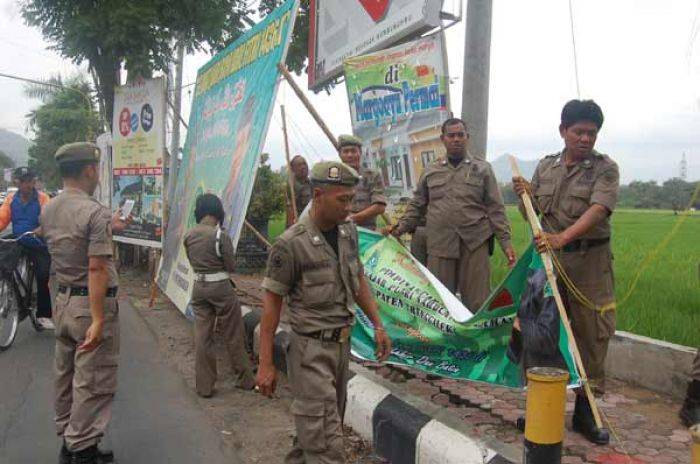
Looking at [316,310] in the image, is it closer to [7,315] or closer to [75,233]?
[75,233]

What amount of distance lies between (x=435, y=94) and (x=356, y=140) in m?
0.78

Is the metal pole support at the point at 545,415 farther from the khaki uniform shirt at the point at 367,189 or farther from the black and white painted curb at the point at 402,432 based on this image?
the khaki uniform shirt at the point at 367,189

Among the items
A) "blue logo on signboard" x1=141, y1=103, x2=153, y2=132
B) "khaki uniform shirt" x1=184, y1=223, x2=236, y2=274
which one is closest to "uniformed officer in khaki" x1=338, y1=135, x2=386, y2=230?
"khaki uniform shirt" x1=184, y1=223, x2=236, y2=274

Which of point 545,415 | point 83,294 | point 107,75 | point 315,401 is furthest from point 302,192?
point 107,75

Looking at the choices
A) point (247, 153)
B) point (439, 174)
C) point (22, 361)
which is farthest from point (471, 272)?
point (22, 361)

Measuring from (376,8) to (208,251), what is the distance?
3172mm

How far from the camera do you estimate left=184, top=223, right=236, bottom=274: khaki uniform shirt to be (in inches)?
201

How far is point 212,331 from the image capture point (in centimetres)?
518

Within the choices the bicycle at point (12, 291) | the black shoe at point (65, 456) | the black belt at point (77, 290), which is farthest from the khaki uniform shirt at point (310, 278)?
the bicycle at point (12, 291)

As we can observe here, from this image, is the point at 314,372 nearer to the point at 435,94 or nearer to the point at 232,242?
the point at 232,242

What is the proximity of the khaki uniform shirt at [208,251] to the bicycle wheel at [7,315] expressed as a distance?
254 centimetres

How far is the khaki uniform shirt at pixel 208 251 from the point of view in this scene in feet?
16.8

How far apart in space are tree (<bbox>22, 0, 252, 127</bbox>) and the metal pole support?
10159 mm

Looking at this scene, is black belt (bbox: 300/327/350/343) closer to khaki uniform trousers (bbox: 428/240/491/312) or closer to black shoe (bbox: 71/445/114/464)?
black shoe (bbox: 71/445/114/464)
